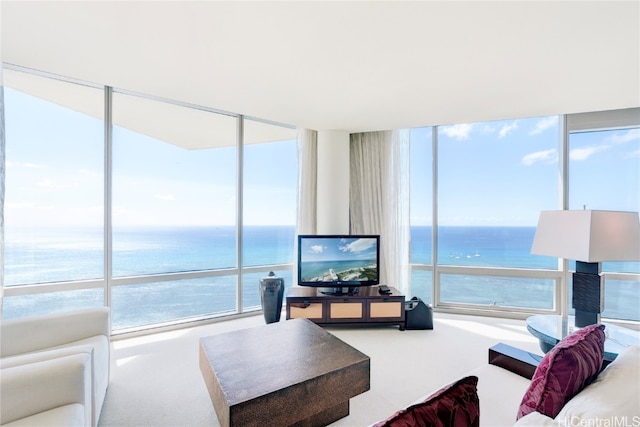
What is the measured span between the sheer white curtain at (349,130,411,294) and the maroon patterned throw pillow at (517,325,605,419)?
297cm

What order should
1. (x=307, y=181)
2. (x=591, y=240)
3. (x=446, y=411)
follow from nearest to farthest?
1. (x=446, y=411)
2. (x=591, y=240)
3. (x=307, y=181)

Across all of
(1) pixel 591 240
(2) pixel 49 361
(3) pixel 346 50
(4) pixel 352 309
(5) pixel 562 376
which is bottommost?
(4) pixel 352 309

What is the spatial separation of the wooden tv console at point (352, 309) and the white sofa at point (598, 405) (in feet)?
6.51

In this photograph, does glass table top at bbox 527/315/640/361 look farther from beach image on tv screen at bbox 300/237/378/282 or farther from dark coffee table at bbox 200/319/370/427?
beach image on tv screen at bbox 300/237/378/282

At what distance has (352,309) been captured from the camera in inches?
131

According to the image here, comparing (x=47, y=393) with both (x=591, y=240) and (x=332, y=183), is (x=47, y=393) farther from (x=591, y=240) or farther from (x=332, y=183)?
(x=332, y=183)

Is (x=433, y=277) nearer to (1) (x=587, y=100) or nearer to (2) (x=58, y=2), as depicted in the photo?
(1) (x=587, y=100)

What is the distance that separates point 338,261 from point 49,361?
263cm

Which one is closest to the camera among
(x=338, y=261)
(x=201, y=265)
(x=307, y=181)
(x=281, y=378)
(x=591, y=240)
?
(x=281, y=378)

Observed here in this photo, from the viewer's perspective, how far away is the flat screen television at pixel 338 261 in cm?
350

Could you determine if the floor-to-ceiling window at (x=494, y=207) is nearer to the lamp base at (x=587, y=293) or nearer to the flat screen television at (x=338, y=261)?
the flat screen television at (x=338, y=261)

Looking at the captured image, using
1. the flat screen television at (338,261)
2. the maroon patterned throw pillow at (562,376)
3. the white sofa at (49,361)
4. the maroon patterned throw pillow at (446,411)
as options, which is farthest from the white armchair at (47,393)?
the flat screen television at (338,261)

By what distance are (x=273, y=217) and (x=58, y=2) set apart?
298 centimetres

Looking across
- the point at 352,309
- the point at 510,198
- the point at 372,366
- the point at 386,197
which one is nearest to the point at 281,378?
the point at 372,366
